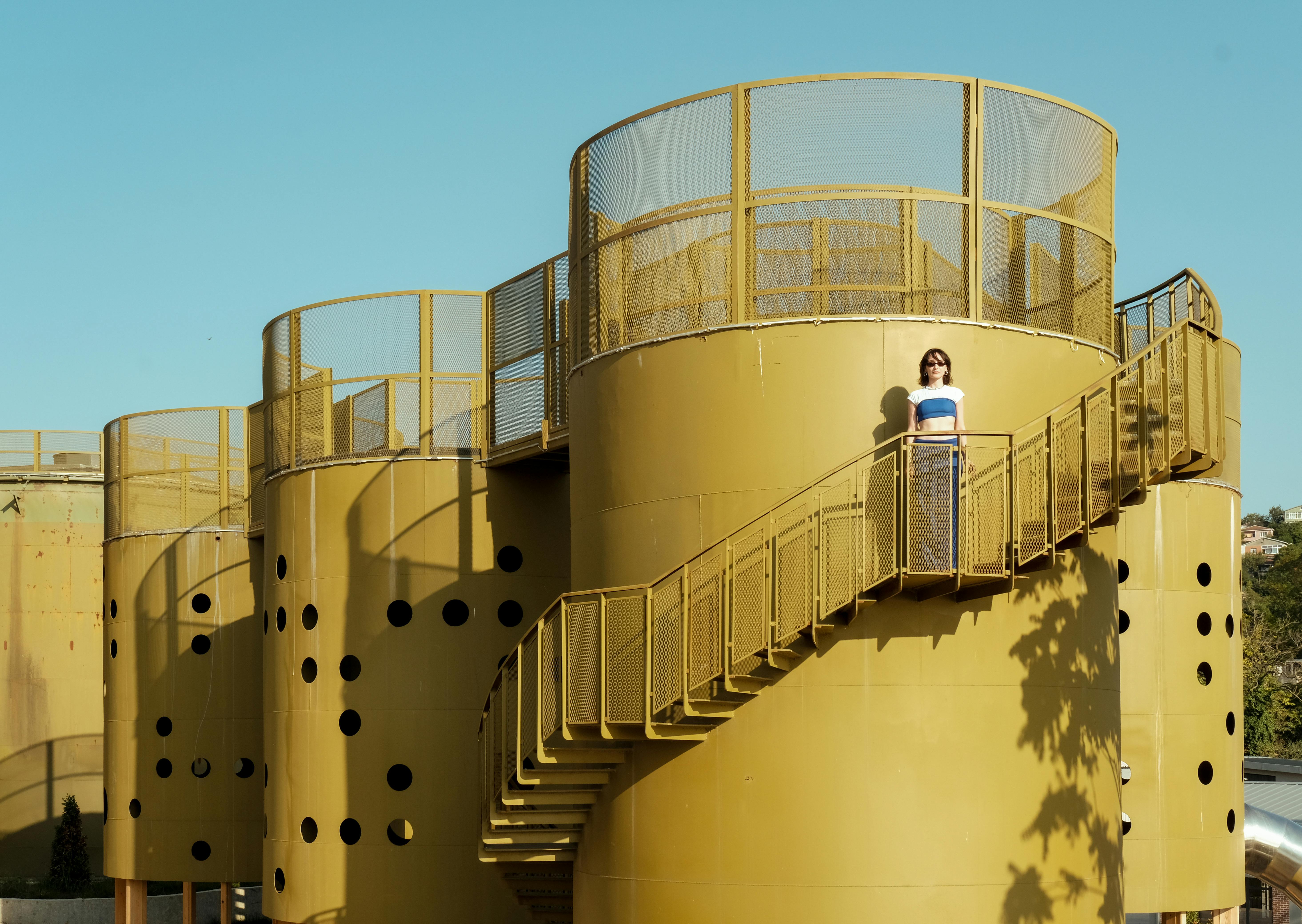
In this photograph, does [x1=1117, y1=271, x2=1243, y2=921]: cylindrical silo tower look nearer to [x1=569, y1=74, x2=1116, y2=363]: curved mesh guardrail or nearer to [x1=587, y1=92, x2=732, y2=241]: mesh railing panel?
[x1=569, y1=74, x2=1116, y2=363]: curved mesh guardrail

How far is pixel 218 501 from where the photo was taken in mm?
31172

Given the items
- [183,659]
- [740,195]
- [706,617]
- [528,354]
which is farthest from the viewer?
[183,659]

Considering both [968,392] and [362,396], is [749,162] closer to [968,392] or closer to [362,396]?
[968,392]

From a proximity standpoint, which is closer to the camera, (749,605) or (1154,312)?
(749,605)

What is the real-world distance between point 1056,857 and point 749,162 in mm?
7337

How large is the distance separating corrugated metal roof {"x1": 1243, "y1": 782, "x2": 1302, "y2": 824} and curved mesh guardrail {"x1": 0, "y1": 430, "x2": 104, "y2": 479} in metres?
30.2

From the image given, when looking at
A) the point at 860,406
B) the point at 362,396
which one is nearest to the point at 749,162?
the point at 860,406

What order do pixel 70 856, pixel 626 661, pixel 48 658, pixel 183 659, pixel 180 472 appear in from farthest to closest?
pixel 48 658 → pixel 70 856 → pixel 180 472 → pixel 183 659 → pixel 626 661

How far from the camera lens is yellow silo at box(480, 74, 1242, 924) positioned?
14.6 meters

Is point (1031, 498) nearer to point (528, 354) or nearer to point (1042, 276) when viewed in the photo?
point (1042, 276)

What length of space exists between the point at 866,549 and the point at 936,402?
1.49m

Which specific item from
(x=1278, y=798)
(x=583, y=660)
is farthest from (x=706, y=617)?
(x=1278, y=798)

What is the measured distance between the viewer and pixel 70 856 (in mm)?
40312

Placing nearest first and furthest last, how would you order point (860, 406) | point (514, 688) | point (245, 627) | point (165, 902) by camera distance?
point (860, 406), point (514, 688), point (245, 627), point (165, 902)
